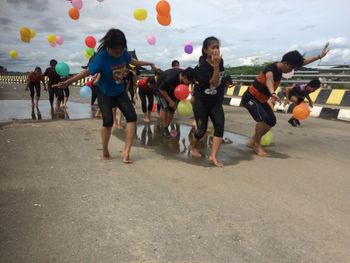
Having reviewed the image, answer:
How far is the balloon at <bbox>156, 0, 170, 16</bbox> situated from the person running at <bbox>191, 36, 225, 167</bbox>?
5428 millimetres

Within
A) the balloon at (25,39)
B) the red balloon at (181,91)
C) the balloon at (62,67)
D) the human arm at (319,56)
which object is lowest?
the red balloon at (181,91)

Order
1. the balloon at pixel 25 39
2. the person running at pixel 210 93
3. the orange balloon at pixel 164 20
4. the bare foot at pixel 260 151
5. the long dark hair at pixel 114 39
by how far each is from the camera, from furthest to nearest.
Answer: the balloon at pixel 25 39 < the orange balloon at pixel 164 20 < the bare foot at pixel 260 151 < the person running at pixel 210 93 < the long dark hair at pixel 114 39

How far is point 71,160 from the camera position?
5230mm

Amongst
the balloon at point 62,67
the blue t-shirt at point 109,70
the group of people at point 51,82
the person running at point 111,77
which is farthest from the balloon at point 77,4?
the blue t-shirt at point 109,70

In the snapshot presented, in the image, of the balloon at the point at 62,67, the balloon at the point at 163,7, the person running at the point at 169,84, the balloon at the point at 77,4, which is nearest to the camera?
the person running at the point at 169,84

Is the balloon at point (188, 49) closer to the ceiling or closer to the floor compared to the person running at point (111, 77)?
closer to the ceiling

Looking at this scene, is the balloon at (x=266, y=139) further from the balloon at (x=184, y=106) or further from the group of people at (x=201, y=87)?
the balloon at (x=184, y=106)

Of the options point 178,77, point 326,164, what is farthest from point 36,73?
point 326,164

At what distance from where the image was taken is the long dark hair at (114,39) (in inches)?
188

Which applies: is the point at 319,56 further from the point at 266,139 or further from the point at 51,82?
the point at 51,82

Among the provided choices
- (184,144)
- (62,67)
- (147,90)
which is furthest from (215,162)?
(62,67)

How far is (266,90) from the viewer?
599cm

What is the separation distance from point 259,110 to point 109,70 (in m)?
2.52

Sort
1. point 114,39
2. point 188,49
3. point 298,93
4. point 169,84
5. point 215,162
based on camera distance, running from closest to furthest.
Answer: point 114,39
point 215,162
point 169,84
point 298,93
point 188,49
